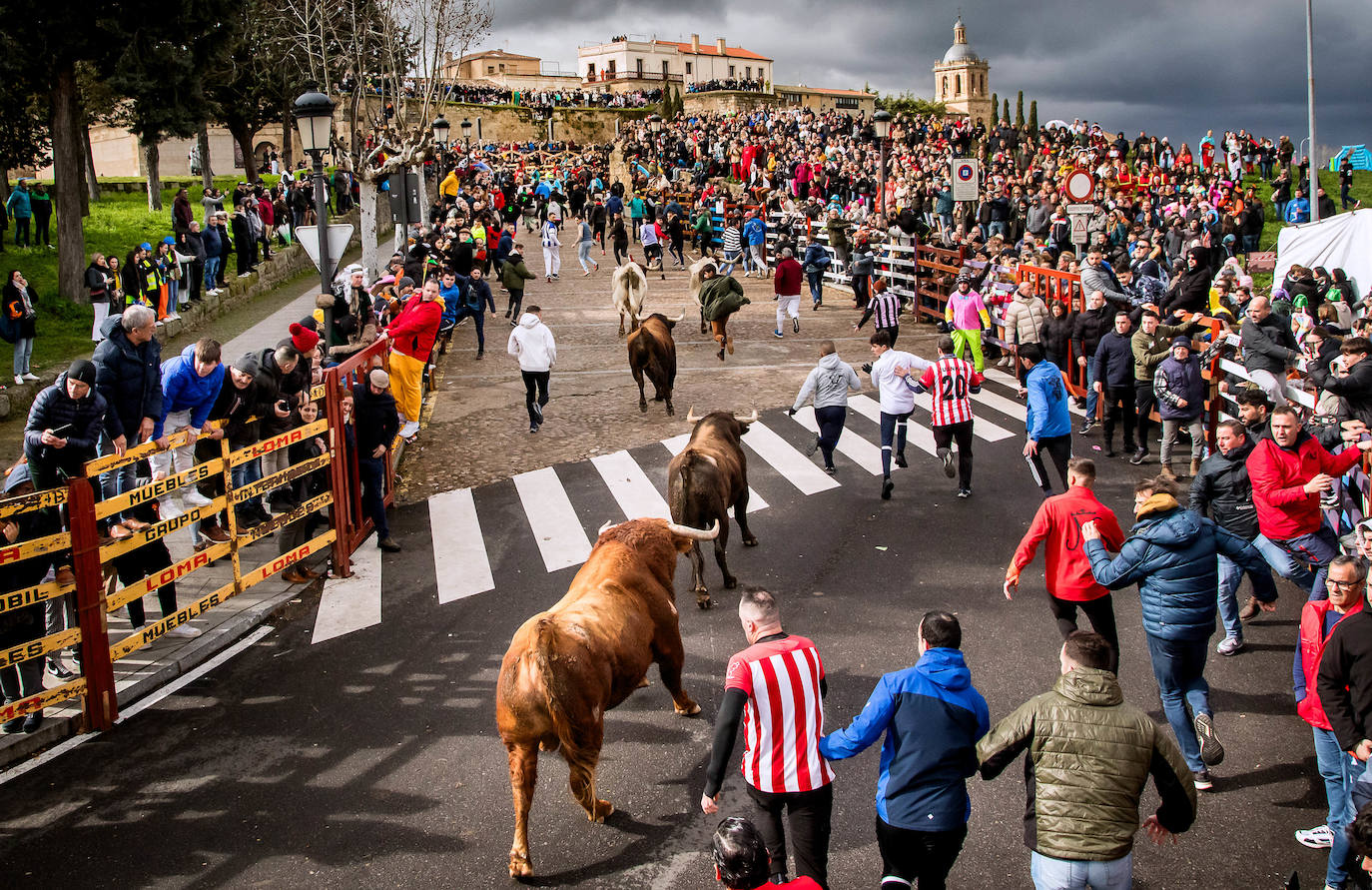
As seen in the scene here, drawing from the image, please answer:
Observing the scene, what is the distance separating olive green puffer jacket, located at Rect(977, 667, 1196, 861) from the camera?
4.60 meters

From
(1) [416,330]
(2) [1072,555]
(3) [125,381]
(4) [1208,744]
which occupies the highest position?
(1) [416,330]

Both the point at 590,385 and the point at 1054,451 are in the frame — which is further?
the point at 590,385

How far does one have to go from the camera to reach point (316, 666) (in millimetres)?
8742

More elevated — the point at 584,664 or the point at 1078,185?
the point at 1078,185

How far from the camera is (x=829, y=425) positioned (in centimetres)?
1312

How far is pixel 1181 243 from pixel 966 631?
47.9 feet

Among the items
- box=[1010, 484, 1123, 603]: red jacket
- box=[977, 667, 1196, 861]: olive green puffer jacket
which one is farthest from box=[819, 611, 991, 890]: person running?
box=[1010, 484, 1123, 603]: red jacket

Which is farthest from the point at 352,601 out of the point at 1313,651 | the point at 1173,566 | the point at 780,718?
the point at 1313,651

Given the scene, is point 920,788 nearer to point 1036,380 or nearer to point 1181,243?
point 1036,380

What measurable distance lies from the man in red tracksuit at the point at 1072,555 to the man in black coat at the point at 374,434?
21.8ft

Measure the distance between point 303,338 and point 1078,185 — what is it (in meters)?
14.1

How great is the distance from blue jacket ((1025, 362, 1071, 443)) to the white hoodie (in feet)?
22.7

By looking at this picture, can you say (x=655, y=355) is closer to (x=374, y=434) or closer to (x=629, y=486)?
(x=629, y=486)

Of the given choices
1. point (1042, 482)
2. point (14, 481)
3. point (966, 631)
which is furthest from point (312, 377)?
point (1042, 482)
